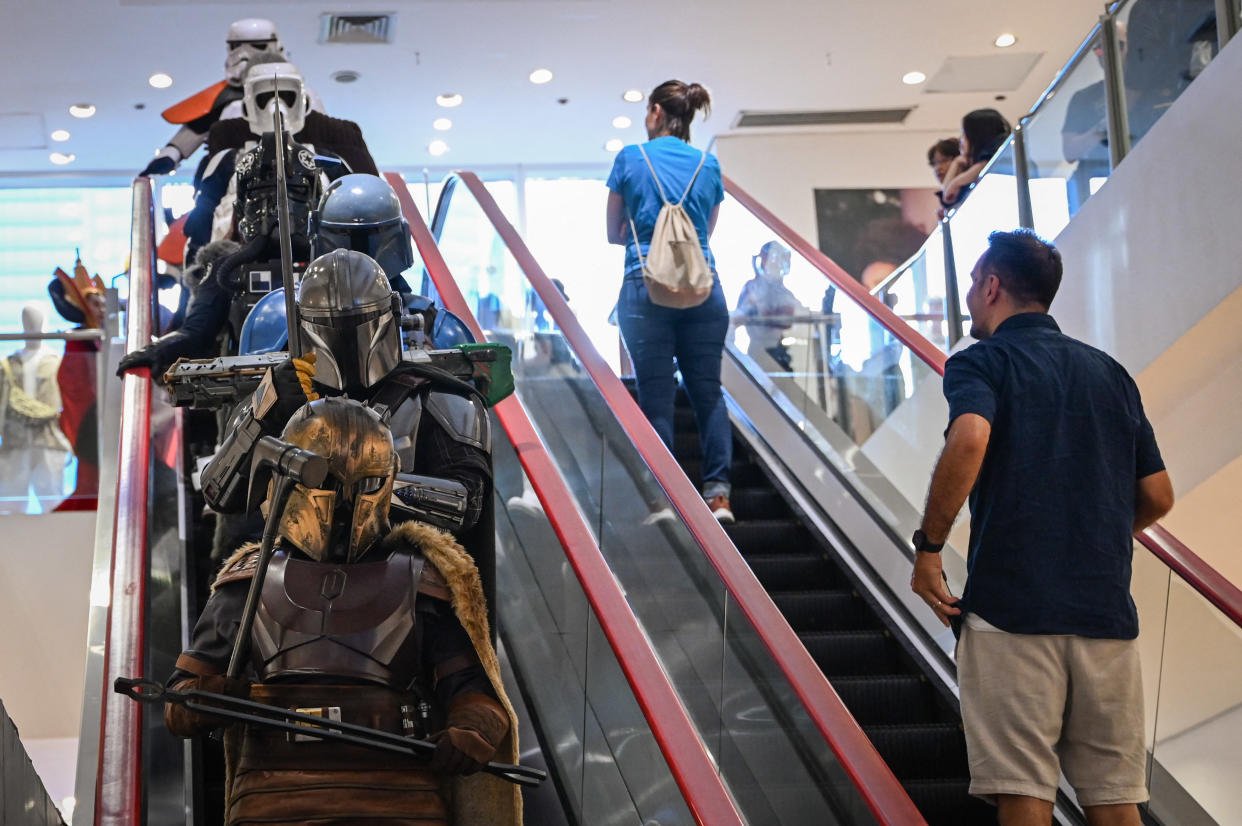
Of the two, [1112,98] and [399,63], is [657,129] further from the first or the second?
[399,63]

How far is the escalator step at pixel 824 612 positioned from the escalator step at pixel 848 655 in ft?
0.71

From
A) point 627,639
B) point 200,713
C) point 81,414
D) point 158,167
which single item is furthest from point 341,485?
point 81,414

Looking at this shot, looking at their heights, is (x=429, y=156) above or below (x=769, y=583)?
above

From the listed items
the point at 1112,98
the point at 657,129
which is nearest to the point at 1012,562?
the point at 657,129

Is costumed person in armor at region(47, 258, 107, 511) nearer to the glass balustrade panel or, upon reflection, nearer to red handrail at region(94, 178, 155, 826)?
red handrail at region(94, 178, 155, 826)

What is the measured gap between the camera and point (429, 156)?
16281 millimetres

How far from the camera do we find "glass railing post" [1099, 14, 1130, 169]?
258 inches

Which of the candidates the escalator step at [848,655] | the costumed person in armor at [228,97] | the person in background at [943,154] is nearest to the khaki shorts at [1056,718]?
the escalator step at [848,655]

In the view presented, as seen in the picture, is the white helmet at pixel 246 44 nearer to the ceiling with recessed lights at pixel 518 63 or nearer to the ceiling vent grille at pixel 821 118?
the ceiling with recessed lights at pixel 518 63

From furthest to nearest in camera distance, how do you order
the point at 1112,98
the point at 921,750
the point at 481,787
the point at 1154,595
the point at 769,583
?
the point at 1112,98
the point at 769,583
the point at 921,750
the point at 1154,595
the point at 481,787

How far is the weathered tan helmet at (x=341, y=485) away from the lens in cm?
330

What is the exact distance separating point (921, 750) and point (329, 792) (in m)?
2.14

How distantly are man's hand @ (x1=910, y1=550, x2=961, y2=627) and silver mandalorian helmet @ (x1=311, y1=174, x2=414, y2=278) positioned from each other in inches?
99.2

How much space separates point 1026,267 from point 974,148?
4721 mm
